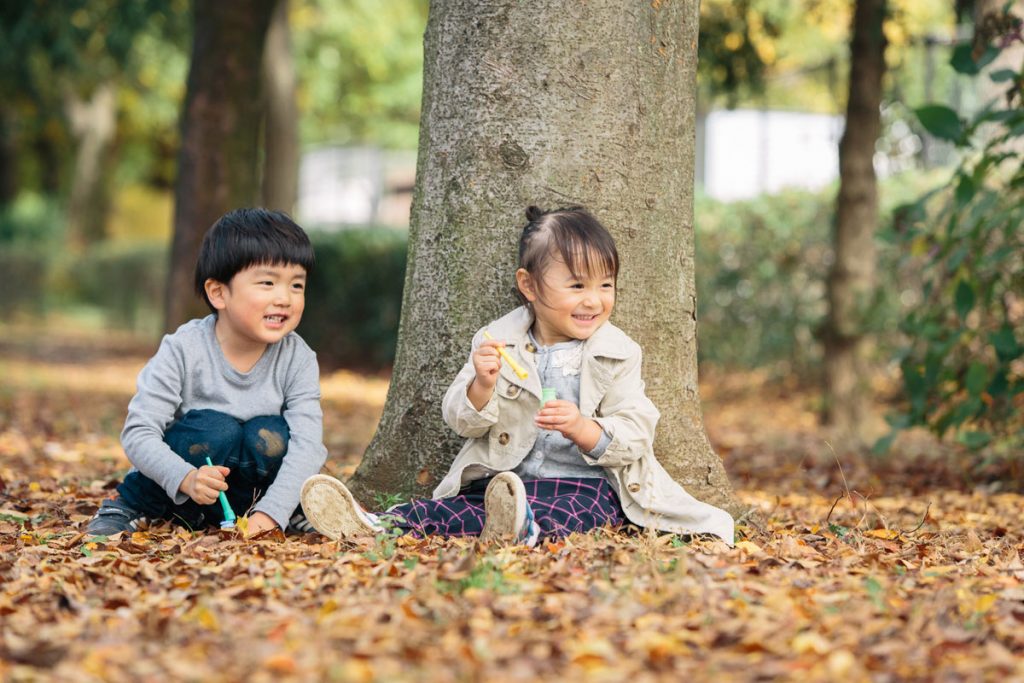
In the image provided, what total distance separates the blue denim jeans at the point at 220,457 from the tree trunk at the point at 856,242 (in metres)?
4.38

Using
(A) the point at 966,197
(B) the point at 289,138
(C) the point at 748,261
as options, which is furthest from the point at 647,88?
(B) the point at 289,138

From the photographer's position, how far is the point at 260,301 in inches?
149

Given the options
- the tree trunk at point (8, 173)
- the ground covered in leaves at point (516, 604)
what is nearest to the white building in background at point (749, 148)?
the ground covered in leaves at point (516, 604)

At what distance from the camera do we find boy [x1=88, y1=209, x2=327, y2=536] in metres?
3.75

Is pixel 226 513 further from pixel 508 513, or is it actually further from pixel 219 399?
pixel 508 513

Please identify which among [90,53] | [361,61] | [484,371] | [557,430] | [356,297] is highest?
[361,61]

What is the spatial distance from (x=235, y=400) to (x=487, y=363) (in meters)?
0.94

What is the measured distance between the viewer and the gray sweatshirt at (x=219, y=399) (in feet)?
12.1

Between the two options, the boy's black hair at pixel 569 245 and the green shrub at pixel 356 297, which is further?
the green shrub at pixel 356 297

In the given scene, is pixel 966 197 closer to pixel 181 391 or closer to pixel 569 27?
pixel 569 27

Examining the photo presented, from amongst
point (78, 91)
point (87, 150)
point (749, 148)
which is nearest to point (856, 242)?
point (749, 148)

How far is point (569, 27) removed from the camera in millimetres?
3830

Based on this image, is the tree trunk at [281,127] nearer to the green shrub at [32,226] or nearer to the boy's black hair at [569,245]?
the boy's black hair at [569,245]

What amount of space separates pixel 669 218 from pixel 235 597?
194 centimetres
